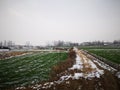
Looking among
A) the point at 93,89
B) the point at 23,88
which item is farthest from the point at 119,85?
the point at 23,88

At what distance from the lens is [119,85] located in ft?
32.3

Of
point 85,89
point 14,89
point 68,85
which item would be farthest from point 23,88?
point 85,89

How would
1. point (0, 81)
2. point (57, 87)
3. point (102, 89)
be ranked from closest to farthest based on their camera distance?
point (102, 89) → point (57, 87) → point (0, 81)

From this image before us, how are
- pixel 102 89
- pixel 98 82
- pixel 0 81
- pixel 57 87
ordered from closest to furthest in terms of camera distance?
pixel 102 89 → pixel 57 87 → pixel 98 82 → pixel 0 81

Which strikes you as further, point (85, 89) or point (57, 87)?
point (57, 87)

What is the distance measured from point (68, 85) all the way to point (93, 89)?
2017mm

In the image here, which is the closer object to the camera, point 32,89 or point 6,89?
point 32,89

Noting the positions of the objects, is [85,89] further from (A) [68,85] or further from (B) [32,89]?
(B) [32,89]

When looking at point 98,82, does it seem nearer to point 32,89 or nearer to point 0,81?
point 32,89

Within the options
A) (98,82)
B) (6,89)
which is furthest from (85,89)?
(6,89)

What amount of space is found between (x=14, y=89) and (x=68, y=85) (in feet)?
14.2

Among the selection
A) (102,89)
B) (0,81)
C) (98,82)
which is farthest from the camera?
(0,81)

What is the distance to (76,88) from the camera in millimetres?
9414

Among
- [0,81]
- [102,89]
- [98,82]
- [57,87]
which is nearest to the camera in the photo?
[102,89]
